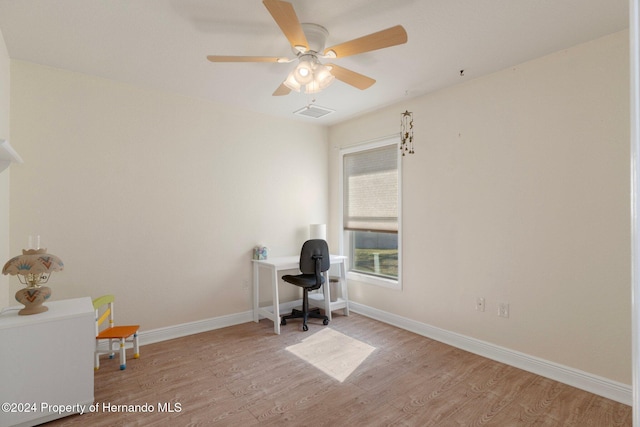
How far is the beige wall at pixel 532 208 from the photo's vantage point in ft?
8.00

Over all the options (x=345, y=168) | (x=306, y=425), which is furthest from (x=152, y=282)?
(x=345, y=168)

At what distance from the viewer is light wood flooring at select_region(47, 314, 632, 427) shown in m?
2.21

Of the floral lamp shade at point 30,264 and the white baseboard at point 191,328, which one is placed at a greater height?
the floral lamp shade at point 30,264

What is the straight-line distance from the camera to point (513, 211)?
294 cm

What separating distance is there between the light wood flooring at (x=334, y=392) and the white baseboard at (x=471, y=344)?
7 centimetres

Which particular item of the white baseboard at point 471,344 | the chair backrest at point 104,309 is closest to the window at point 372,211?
the white baseboard at point 471,344

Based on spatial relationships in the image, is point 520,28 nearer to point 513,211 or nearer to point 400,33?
point 400,33

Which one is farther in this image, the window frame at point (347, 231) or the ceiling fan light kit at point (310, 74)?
the window frame at point (347, 231)

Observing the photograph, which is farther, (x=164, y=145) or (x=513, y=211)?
(x=164, y=145)

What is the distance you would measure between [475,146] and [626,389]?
213cm

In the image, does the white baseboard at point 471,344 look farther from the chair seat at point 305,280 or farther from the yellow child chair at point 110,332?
the chair seat at point 305,280

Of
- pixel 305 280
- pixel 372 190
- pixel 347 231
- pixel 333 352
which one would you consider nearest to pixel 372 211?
pixel 372 190

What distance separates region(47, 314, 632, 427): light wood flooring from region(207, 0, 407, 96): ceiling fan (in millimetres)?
2275

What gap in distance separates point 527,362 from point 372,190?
240 centimetres
